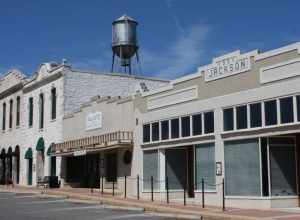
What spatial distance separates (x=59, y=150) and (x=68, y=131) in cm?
182

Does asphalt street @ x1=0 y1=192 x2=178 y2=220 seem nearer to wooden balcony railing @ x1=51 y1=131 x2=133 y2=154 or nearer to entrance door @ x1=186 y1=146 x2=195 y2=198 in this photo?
entrance door @ x1=186 y1=146 x2=195 y2=198

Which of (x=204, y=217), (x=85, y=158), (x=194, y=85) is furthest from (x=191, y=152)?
(x=85, y=158)

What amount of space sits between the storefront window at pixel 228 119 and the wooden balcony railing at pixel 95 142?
817cm

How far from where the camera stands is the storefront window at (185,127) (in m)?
25.8

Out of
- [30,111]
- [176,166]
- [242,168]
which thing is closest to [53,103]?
[30,111]

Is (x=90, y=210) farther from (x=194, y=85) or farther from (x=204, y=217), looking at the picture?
(x=194, y=85)

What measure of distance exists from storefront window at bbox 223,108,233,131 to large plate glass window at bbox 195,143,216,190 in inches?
50.5

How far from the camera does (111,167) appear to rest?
33156mm

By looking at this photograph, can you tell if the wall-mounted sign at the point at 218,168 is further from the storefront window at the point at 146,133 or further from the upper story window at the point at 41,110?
the upper story window at the point at 41,110

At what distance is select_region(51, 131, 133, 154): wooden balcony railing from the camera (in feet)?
99.3

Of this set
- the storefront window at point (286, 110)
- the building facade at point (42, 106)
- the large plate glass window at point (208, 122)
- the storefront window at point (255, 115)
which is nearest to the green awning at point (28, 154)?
the building facade at point (42, 106)

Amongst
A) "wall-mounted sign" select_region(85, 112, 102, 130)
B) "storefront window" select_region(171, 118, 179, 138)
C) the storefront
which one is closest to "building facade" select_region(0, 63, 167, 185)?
the storefront

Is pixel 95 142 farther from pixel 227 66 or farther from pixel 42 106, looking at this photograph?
pixel 227 66

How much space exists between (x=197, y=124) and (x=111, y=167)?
9.55m
